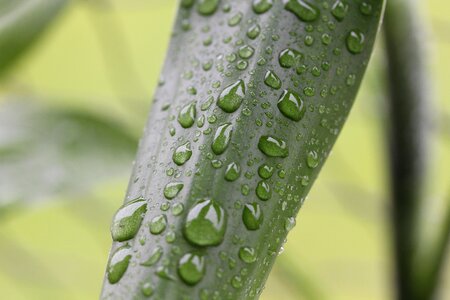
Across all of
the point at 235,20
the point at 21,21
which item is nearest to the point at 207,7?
the point at 235,20

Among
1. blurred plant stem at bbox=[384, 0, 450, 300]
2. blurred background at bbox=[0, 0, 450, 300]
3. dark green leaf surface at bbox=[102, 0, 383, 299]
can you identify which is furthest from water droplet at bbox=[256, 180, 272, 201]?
blurred background at bbox=[0, 0, 450, 300]

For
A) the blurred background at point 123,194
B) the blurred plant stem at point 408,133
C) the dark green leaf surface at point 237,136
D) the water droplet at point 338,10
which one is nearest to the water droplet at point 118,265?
the dark green leaf surface at point 237,136

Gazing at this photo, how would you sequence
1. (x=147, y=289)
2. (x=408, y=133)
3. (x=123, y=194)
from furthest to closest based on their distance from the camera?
(x=123, y=194) → (x=408, y=133) → (x=147, y=289)

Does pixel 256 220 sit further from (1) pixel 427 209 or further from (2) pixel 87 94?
(2) pixel 87 94

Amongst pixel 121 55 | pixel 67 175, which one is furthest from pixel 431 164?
pixel 121 55

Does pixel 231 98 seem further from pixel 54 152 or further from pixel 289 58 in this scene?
pixel 54 152
